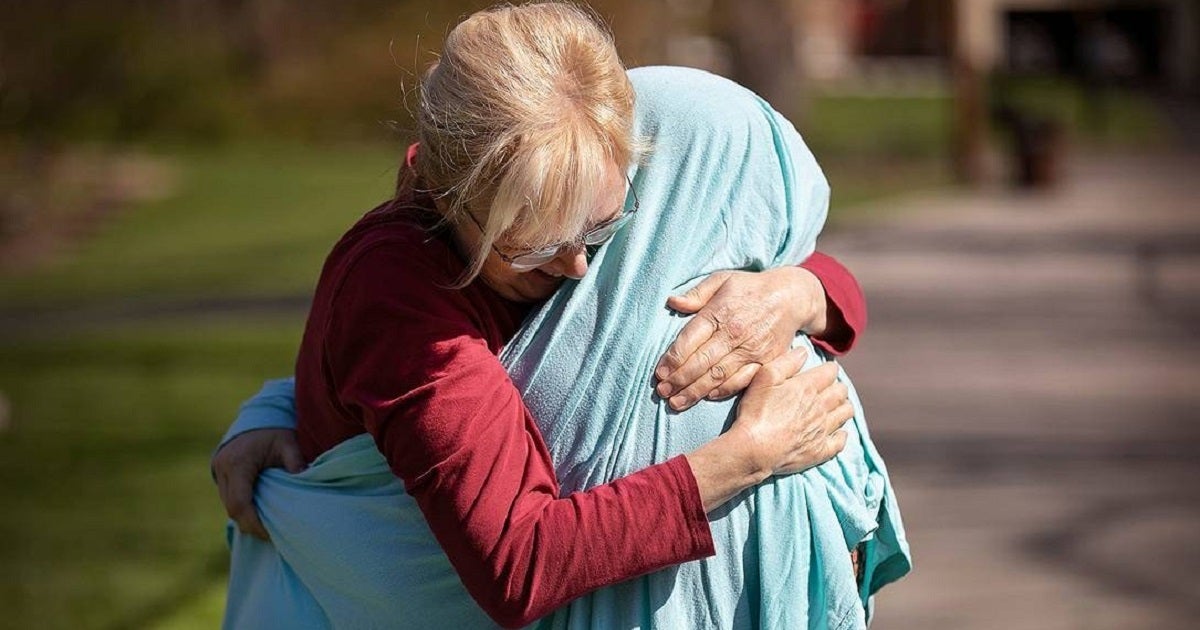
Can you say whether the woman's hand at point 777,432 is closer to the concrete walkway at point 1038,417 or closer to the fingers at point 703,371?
the fingers at point 703,371

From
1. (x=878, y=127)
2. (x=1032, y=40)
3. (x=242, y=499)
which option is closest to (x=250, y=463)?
(x=242, y=499)

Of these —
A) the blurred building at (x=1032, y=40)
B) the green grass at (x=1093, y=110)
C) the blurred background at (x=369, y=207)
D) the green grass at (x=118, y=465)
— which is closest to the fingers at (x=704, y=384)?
the blurred background at (x=369, y=207)

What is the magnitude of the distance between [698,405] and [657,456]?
0.29ft

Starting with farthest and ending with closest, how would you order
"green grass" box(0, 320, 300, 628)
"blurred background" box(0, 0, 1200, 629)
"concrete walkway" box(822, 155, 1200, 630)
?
"blurred background" box(0, 0, 1200, 629) < "green grass" box(0, 320, 300, 628) < "concrete walkway" box(822, 155, 1200, 630)

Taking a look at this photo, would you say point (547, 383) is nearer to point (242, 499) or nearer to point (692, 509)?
point (692, 509)

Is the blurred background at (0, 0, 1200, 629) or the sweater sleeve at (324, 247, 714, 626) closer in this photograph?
the sweater sleeve at (324, 247, 714, 626)

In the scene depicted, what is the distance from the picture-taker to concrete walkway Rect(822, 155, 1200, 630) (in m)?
5.62

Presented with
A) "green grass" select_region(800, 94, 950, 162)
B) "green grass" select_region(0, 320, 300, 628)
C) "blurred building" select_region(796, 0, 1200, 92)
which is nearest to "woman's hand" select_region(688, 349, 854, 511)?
"green grass" select_region(0, 320, 300, 628)

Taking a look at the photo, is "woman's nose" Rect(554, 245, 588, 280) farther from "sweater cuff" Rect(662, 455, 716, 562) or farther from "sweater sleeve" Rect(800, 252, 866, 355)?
"sweater sleeve" Rect(800, 252, 866, 355)

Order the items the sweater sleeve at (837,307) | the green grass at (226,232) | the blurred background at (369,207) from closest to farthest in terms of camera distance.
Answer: the sweater sleeve at (837,307) → the blurred background at (369,207) → the green grass at (226,232)

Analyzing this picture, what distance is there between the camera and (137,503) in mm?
7230

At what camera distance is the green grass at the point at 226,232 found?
15.0m

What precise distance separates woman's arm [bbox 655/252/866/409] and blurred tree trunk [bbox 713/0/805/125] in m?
22.1

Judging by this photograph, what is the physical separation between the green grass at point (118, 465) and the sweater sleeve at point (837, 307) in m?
3.80
